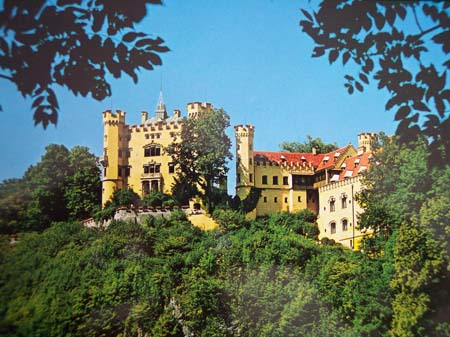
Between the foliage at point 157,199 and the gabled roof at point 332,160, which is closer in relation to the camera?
the foliage at point 157,199

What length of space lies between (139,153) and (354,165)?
9.12 meters

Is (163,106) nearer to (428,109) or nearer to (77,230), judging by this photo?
(77,230)

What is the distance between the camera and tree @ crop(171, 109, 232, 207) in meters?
29.1

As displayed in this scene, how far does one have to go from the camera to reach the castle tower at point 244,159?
31328 mm

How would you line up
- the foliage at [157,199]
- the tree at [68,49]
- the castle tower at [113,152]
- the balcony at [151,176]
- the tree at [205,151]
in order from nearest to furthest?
1. the tree at [68,49]
2. the tree at [205,151]
3. the foliage at [157,199]
4. the balcony at [151,176]
5. the castle tower at [113,152]

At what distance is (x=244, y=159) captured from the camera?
104ft

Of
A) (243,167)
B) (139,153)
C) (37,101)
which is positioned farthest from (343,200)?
(37,101)

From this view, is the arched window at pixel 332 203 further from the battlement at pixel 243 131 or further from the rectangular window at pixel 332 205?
the battlement at pixel 243 131

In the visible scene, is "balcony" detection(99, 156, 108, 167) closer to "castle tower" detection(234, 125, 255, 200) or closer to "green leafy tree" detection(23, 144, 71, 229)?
"green leafy tree" detection(23, 144, 71, 229)

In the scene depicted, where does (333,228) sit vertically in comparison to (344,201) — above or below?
below

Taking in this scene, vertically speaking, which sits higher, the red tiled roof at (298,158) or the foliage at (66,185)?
the red tiled roof at (298,158)

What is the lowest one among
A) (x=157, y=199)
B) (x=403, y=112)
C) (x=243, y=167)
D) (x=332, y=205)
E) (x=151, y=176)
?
(x=403, y=112)

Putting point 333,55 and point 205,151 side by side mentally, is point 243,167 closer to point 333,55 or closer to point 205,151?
point 205,151

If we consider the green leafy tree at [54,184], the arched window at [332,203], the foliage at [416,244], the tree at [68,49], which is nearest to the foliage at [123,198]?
the green leafy tree at [54,184]
